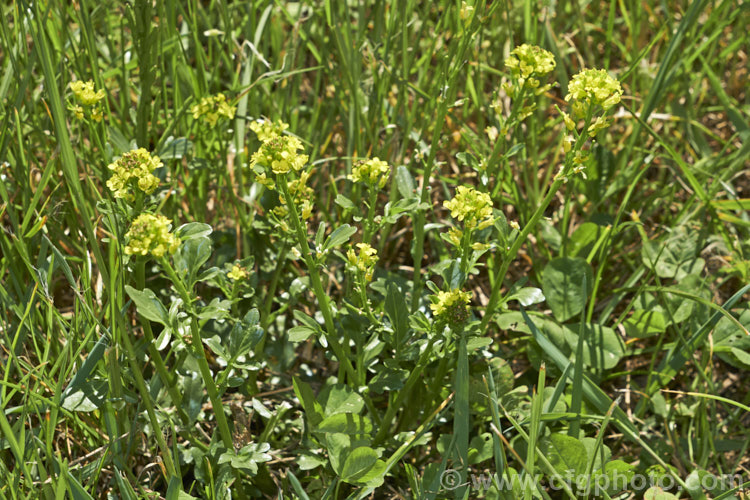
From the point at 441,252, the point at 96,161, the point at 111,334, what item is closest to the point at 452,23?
the point at 441,252

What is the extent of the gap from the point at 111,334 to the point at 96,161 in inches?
36.4

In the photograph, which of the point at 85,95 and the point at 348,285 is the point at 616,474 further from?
the point at 85,95

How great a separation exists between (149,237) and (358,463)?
78 cm

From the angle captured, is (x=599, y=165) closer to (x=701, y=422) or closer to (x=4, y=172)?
(x=701, y=422)

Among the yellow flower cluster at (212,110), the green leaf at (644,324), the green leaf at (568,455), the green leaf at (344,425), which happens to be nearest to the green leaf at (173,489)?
the green leaf at (344,425)

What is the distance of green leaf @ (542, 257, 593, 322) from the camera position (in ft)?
7.73

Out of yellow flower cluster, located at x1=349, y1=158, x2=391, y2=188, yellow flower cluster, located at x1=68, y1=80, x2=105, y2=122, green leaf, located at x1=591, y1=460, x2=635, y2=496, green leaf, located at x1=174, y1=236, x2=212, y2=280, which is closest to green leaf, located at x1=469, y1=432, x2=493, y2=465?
green leaf, located at x1=591, y1=460, x2=635, y2=496

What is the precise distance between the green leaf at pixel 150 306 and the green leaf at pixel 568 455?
1.08 meters

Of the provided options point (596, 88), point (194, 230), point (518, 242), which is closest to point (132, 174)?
point (194, 230)

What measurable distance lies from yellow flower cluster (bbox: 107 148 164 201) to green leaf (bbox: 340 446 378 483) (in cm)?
82

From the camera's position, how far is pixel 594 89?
1.65 m

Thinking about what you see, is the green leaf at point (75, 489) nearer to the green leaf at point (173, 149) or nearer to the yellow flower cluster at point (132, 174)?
the yellow flower cluster at point (132, 174)

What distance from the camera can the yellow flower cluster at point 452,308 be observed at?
1.75m

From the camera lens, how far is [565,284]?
238 centimetres
